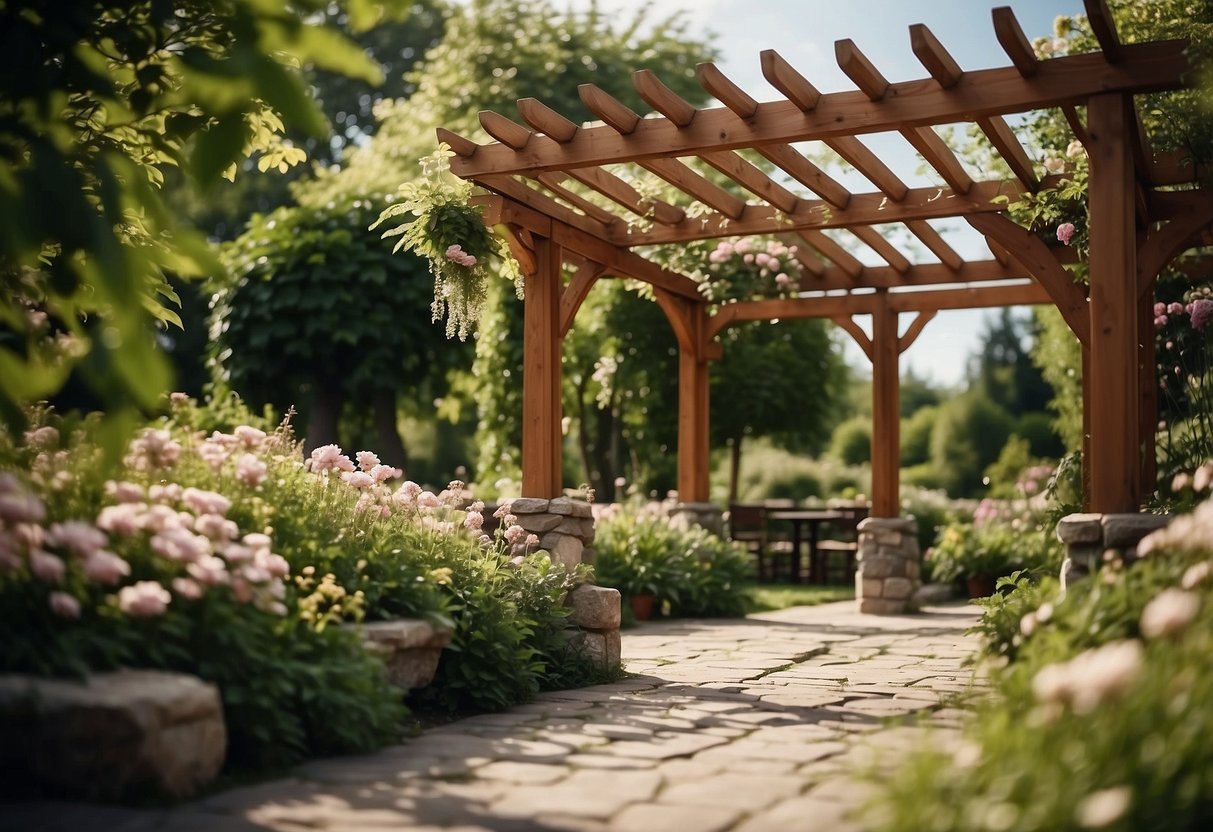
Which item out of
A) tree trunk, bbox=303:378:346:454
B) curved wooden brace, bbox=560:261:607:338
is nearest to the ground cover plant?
curved wooden brace, bbox=560:261:607:338

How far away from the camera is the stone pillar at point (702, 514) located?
10.6m

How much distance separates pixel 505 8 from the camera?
1741cm

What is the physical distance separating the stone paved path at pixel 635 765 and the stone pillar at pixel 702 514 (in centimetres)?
429

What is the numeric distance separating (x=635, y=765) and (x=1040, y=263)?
3.95 metres

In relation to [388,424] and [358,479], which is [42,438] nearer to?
[358,479]

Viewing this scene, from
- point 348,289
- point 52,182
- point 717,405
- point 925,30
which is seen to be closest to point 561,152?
point 925,30

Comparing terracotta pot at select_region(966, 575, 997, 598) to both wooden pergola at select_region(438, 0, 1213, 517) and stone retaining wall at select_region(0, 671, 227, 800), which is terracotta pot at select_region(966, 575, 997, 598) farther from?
stone retaining wall at select_region(0, 671, 227, 800)

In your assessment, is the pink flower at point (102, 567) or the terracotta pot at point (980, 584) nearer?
the pink flower at point (102, 567)

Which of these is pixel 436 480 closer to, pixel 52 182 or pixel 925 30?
pixel 925 30

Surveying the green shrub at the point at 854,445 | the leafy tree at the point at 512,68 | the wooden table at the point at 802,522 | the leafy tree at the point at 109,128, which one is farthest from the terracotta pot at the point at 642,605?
the green shrub at the point at 854,445

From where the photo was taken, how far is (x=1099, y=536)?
191 inches

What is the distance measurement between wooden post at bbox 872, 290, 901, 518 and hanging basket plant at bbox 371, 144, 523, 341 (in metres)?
4.32

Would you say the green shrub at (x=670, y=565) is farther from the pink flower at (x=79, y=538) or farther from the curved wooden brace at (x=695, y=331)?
the pink flower at (x=79, y=538)

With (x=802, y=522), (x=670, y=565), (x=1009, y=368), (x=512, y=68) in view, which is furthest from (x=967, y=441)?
(x=670, y=565)
